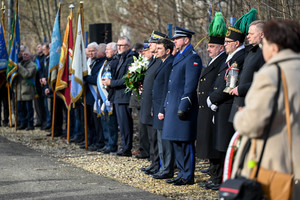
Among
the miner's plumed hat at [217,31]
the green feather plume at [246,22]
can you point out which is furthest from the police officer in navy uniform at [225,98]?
the miner's plumed hat at [217,31]

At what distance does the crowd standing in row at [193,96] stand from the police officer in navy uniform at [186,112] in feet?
0.04

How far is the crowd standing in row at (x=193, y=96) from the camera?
178 inches

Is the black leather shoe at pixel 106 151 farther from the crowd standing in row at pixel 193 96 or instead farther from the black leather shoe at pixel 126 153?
the black leather shoe at pixel 126 153

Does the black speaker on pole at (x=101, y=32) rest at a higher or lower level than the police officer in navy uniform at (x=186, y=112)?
higher

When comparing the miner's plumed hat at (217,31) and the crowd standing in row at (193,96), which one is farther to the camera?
the miner's plumed hat at (217,31)

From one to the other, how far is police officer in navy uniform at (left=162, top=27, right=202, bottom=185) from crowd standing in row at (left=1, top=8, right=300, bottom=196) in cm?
1

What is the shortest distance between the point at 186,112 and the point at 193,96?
0.23 metres

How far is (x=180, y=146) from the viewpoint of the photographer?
9.01 m

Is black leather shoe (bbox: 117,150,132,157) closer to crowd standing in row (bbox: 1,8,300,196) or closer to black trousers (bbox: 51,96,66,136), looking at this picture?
crowd standing in row (bbox: 1,8,300,196)

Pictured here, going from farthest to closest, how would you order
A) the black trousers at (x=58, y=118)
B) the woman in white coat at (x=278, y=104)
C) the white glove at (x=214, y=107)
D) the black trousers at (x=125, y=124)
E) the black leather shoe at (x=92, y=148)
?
the black trousers at (x=58, y=118) → the black leather shoe at (x=92, y=148) → the black trousers at (x=125, y=124) → the white glove at (x=214, y=107) → the woman in white coat at (x=278, y=104)

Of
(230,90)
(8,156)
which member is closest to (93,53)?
(8,156)

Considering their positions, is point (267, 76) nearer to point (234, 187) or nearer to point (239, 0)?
point (234, 187)

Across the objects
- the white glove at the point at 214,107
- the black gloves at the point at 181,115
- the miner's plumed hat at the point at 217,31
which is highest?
the miner's plumed hat at the point at 217,31

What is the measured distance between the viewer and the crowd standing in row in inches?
178
